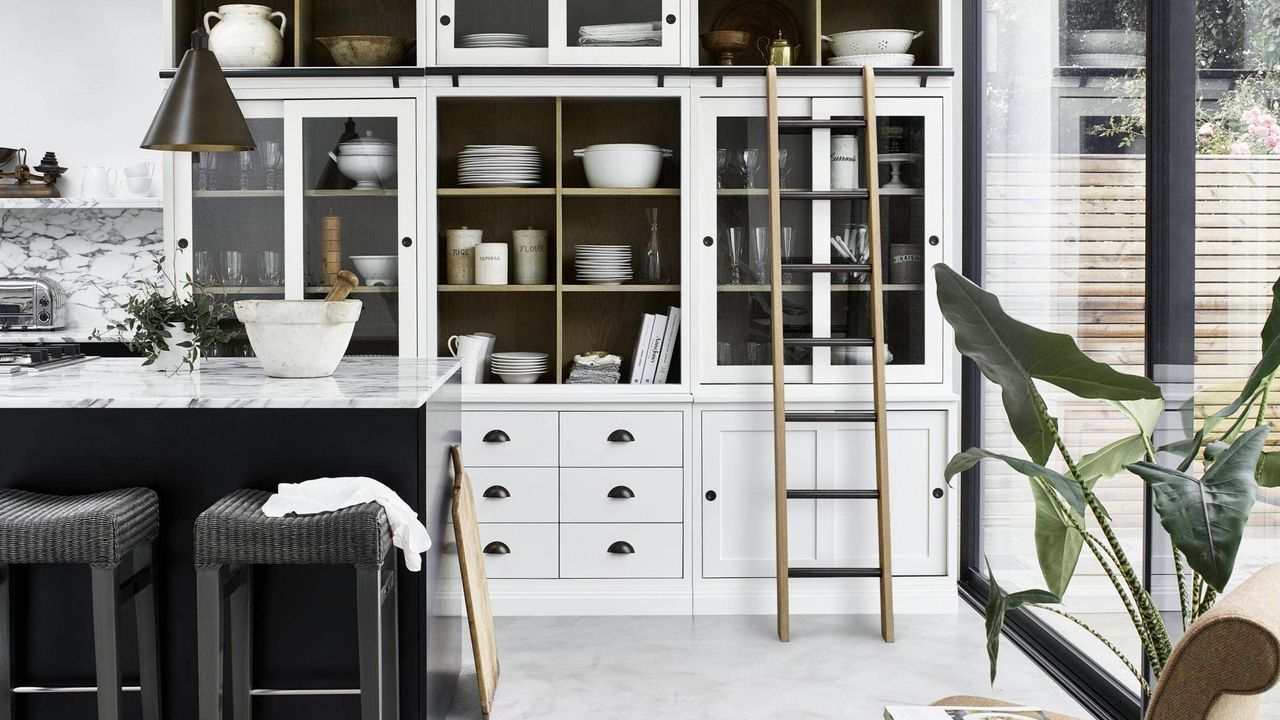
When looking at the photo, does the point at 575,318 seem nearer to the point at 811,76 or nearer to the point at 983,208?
the point at 811,76

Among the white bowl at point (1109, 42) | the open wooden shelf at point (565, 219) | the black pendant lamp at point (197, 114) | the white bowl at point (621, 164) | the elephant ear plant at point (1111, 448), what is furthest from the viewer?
the open wooden shelf at point (565, 219)

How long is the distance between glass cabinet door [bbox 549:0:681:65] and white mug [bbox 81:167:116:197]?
7.43 ft

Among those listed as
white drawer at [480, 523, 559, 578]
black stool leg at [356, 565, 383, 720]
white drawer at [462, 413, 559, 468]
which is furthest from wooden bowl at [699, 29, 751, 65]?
black stool leg at [356, 565, 383, 720]

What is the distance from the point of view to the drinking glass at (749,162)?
3.56 metres

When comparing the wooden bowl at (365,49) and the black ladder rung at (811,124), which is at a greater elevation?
the wooden bowl at (365,49)

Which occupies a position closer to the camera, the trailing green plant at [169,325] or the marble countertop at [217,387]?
the marble countertop at [217,387]

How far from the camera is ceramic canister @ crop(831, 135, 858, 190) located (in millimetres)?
3557

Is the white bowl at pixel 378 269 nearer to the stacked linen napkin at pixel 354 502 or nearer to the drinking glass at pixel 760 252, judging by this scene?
the drinking glass at pixel 760 252

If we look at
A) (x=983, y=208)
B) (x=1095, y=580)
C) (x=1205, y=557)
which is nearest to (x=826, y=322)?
(x=983, y=208)

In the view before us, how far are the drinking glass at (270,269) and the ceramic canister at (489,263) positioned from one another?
0.70m

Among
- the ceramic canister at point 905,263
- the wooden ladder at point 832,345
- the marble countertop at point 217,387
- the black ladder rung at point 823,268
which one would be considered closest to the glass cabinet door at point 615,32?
the wooden ladder at point 832,345

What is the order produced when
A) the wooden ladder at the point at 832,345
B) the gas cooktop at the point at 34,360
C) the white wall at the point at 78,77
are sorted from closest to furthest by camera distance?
the gas cooktop at the point at 34,360, the wooden ladder at the point at 832,345, the white wall at the point at 78,77

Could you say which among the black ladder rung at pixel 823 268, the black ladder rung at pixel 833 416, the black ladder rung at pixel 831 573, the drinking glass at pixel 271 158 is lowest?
the black ladder rung at pixel 831 573

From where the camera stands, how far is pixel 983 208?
374cm
